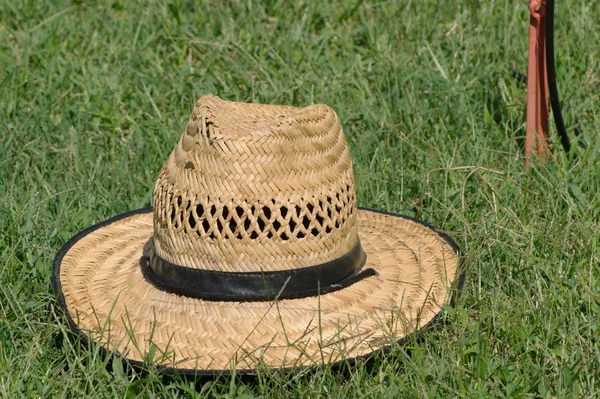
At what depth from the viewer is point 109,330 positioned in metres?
2.74

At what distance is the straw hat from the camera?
8.87 ft

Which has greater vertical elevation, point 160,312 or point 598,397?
point 160,312

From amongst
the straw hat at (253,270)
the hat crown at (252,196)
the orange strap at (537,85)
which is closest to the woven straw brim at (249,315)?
the straw hat at (253,270)

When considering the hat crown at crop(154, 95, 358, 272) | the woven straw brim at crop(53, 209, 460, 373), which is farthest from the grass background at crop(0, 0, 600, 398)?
the hat crown at crop(154, 95, 358, 272)

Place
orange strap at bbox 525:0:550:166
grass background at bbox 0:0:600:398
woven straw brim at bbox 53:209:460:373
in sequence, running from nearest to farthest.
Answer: woven straw brim at bbox 53:209:460:373
grass background at bbox 0:0:600:398
orange strap at bbox 525:0:550:166

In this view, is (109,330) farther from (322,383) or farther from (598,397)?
(598,397)

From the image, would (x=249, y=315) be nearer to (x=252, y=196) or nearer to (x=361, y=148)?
(x=252, y=196)

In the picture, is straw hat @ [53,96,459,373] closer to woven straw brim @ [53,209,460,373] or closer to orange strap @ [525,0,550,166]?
woven straw brim @ [53,209,460,373]

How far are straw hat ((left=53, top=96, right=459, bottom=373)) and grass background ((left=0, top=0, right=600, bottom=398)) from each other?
0.10 meters

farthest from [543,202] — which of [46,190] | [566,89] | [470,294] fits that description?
[46,190]

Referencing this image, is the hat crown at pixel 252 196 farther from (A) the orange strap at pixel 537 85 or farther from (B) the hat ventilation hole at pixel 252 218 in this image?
(A) the orange strap at pixel 537 85

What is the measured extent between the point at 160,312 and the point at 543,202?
1.67 meters

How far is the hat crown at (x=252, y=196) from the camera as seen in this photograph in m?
2.72

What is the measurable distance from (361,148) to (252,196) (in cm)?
166
